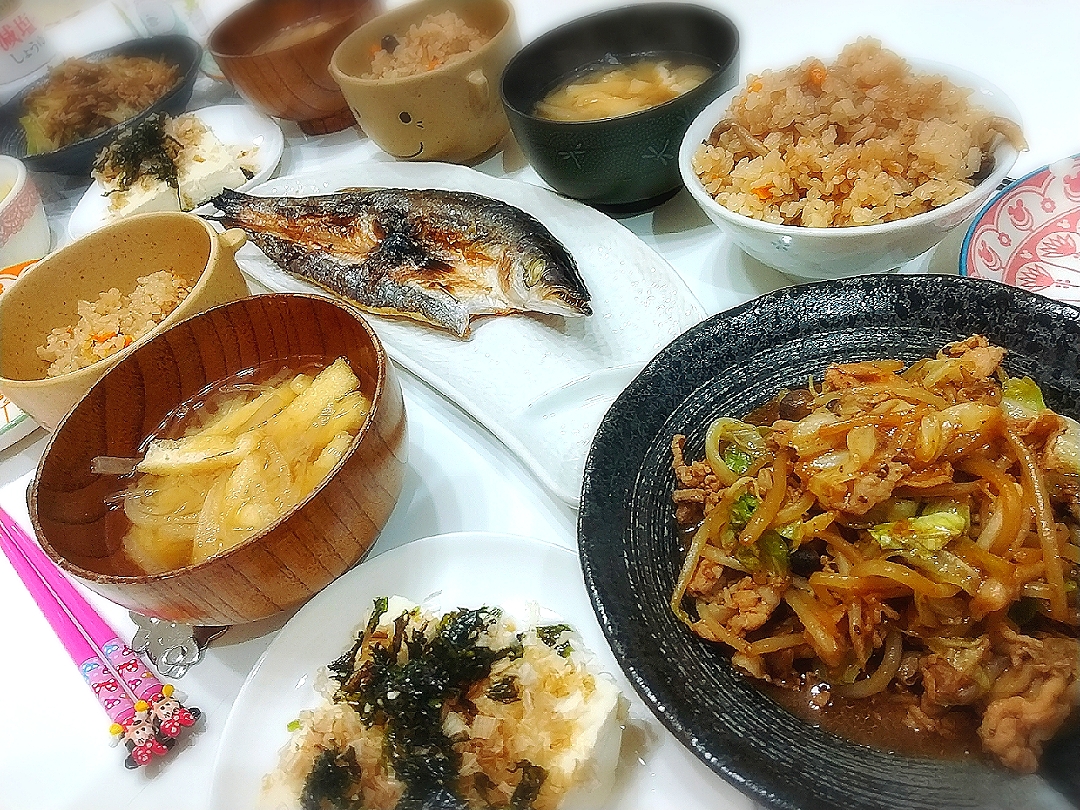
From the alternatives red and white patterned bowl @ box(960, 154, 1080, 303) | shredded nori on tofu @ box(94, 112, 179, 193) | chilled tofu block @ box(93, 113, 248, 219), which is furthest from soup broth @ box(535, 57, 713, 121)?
shredded nori on tofu @ box(94, 112, 179, 193)

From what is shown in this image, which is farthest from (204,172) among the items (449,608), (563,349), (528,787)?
(528,787)

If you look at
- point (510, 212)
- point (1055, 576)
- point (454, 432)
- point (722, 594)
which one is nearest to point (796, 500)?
point (722, 594)

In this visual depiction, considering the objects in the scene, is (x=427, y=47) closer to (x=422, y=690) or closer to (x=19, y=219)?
(x=19, y=219)

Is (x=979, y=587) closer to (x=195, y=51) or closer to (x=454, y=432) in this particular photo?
(x=454, y=432)

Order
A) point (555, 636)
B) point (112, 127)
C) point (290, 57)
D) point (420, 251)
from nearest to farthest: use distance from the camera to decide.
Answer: point (555, 636), point (420, 251), point (290, 57), point (112, 127)

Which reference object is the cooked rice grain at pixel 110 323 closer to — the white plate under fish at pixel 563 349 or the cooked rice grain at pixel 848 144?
the white plate under fish at pixel 563 349

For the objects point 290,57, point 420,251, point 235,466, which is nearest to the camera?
point 235,466

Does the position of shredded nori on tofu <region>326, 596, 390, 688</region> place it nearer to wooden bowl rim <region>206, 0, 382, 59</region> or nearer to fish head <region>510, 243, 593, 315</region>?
fish head <region>510, 243, 593, 315</region>
